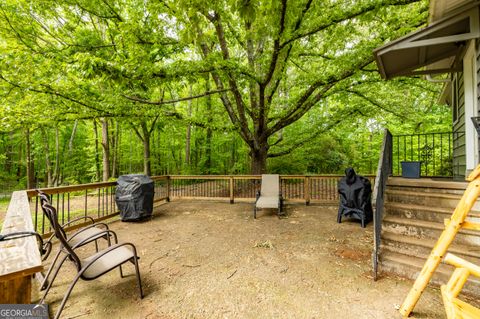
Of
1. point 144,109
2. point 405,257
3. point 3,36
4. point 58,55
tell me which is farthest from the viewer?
point 3,36

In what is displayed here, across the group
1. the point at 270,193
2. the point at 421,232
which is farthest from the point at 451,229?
the point at 270,193

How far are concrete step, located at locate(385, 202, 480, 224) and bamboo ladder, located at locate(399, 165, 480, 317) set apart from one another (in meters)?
1.51

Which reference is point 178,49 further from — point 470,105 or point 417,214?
point 470,105

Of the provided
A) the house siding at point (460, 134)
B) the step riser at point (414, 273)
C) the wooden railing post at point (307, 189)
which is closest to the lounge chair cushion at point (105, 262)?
the step riser at point (414, 273)

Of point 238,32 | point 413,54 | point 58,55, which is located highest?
point 238,32

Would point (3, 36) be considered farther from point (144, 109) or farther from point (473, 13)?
point (473, 13)

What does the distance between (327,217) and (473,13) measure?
428cm

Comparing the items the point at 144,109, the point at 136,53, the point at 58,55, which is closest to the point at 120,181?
the point at 144,109

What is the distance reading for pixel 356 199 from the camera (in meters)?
4.45

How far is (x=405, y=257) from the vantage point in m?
2.64

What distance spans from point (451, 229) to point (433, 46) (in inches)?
158

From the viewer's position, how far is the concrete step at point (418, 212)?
2863 millimetres

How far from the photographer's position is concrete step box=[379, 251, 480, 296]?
218 cm

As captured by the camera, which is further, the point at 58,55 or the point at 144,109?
the point at 144,109
